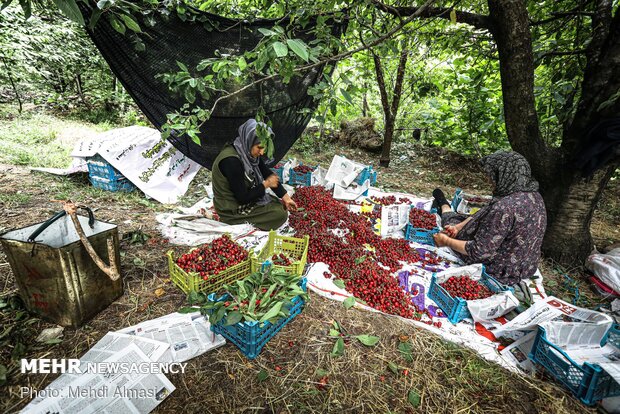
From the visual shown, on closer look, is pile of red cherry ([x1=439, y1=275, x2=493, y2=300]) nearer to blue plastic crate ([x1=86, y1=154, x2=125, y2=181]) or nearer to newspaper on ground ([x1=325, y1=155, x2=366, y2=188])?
newspaper on ground ([x1=325, y1=155, x2=366, y2=188])

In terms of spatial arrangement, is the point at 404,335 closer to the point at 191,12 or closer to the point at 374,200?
the point at 374,200

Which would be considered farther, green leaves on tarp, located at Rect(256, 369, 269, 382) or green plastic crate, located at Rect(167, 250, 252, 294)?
green plastic crate, located at Rect(167, 250, 252, 294)

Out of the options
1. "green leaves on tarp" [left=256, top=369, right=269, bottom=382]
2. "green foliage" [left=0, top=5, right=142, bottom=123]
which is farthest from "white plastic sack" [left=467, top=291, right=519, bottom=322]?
"green foliage" [left=0, top=5, right=142, bottom=123]

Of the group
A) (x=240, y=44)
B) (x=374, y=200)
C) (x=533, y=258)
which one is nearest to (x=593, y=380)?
(x=533, y=258)

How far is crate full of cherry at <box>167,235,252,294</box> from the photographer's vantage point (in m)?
2.02

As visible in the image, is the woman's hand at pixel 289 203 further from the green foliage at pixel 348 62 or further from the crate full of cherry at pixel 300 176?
the green foliage at pixel 348 62

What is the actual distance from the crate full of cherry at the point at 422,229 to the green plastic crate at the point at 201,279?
187 centimetres

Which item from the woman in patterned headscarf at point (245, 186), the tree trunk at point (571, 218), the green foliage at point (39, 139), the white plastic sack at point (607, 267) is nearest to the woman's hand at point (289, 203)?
the woman in patterned headscarf at point (245, 186)

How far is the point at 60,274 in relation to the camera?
66.7 inches

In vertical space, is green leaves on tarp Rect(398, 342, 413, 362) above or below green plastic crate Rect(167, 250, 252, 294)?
below

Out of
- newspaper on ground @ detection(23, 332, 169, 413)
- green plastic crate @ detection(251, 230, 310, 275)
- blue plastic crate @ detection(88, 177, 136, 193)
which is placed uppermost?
blue plastic crate @ detection(88, 177, 136, 193)

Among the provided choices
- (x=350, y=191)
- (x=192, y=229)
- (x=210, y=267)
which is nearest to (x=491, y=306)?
(x=210, y=267)

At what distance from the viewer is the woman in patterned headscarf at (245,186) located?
3026mm

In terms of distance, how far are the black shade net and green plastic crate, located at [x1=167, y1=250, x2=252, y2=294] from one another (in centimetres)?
141
